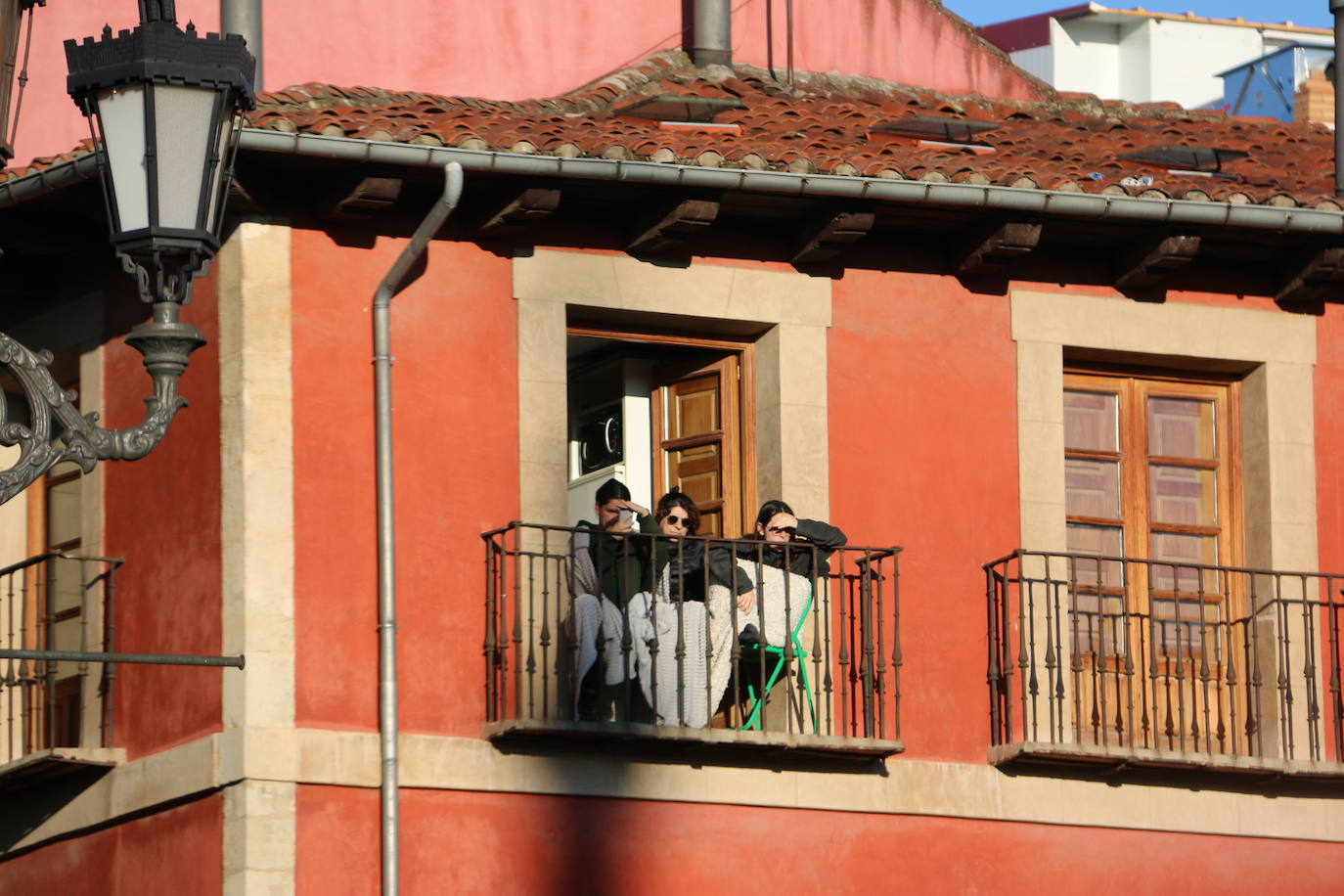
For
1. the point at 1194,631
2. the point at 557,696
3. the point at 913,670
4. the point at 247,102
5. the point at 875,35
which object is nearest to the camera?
the point at 247,102

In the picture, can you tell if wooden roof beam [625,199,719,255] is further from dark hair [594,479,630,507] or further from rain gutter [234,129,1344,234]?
dark hair [594,479,630,507]

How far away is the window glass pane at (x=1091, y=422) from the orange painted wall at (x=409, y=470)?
2.97m

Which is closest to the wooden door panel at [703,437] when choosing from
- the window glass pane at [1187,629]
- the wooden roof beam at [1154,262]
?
the wooden roof beam at [1154,262]

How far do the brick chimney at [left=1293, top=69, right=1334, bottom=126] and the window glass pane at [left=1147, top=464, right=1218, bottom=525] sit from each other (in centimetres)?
803

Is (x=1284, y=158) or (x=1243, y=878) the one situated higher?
(x=1284, y=158)

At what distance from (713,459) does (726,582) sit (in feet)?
4.00

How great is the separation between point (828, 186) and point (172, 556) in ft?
11.0

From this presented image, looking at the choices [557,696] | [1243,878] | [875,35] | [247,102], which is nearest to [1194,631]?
[1243,878]

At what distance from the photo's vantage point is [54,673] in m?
14.5

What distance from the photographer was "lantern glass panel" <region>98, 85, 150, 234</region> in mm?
8711

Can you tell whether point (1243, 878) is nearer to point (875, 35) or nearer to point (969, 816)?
point (969, 816)

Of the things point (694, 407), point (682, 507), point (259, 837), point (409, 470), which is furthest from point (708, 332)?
point (259, 837)

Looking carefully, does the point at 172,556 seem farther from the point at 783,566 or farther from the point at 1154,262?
the point at 1154,262

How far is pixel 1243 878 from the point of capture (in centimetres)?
1459
